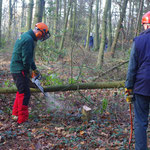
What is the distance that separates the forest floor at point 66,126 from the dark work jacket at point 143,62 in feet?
3.85

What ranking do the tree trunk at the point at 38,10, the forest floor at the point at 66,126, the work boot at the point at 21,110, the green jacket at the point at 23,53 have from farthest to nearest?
1. the tree trunk at the point at 38,10
2. the work boot at the point at 21,110
3. the green jacket at the point at 23,53
4. the forest floor at the point at 66,126

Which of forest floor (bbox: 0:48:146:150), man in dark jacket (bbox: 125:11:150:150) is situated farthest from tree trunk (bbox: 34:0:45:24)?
man in dark jacket (bbox: 125:11:150:150)

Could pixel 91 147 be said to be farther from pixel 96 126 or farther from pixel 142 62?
pixel 142 62

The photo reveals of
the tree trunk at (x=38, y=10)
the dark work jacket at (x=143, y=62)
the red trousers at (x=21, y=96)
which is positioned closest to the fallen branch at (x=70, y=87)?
the red trousers at (x=21, y=96)

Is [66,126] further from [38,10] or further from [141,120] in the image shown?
[38,10]

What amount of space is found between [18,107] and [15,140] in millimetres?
892

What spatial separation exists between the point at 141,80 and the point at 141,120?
64 cm

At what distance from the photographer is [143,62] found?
9.53 feet

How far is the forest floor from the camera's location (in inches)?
141

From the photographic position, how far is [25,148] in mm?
3480

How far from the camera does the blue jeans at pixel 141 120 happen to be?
2.95 metres

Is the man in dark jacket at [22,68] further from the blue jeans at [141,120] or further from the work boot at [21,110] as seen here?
the blue jeans at [141,120]

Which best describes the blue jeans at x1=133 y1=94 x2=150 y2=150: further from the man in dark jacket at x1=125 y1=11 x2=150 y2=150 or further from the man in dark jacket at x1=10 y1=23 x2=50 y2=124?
the man in dark jacket at x1=10 y1=23 x2=50 y2=124

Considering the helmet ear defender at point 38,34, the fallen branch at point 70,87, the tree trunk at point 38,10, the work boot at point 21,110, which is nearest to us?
the work boot at point 21,110
